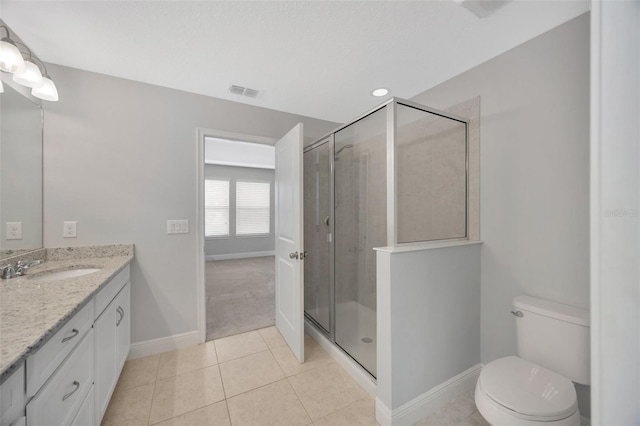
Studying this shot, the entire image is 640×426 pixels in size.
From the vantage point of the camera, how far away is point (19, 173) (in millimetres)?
1637

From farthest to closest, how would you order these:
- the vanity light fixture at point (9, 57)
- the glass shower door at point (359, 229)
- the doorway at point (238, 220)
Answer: the doorway at point (238, 220)
the glass shower door at point (359, 229)
the vanity light fixture at point (9, 57)

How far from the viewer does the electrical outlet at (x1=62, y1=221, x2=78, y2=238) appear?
6.33 feet

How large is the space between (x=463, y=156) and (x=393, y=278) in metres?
1.24

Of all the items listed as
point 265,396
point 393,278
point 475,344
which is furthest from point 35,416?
point 475,344

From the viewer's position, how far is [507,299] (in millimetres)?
1755

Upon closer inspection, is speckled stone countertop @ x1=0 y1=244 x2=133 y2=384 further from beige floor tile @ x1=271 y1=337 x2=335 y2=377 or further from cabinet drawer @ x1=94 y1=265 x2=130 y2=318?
beige floor tile @ x1=271 y1=337 x2=335 y2=377

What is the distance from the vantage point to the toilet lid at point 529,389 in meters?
1.08

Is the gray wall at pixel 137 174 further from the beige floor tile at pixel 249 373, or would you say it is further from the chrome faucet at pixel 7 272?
the beige floor tile at pixel 249 373

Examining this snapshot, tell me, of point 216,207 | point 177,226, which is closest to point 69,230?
point 177,226

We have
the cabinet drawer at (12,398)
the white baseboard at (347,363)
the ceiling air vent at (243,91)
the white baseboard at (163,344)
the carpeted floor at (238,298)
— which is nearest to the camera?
the cabinet drawer at (12,398)

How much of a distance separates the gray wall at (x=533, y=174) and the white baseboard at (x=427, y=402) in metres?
0.27

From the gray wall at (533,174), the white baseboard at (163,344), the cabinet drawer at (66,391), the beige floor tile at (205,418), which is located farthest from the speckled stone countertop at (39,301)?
the gray wall at (533,174)

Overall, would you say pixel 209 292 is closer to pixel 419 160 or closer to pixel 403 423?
pixel 403 423

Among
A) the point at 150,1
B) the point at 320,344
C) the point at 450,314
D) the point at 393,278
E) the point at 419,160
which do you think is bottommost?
the point at 320,344
